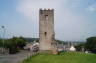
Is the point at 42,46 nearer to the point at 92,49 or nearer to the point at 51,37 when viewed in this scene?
the point at 51,37

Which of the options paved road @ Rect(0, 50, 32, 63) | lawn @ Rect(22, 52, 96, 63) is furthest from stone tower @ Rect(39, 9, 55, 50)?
lawn @ Rect(22, 52, 96, 63)

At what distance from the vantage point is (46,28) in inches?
1677

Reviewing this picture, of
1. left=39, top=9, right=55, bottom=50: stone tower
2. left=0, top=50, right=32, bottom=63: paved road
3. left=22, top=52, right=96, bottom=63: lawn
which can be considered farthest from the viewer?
left=39, top=9, right=55, bottom=50: stone tower

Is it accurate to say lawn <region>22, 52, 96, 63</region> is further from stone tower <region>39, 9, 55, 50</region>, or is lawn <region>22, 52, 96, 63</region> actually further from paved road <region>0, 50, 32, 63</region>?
stone tower <region>39, 9, 55, 50</region>

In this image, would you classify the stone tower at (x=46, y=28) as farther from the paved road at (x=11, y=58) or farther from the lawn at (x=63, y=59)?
the lawn at (x=63, y=59)

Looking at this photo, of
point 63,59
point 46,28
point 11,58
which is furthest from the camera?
point 46,28

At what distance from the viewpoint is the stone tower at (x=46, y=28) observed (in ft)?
139

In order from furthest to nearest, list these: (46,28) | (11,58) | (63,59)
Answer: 1. (46,28)
2. (11,58)
3. (63,59)

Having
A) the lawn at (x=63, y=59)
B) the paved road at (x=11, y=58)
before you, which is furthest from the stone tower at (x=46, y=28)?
the lawn at (x=63, y=59)

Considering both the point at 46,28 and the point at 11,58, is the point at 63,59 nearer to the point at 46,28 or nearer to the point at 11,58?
the point at 11,58

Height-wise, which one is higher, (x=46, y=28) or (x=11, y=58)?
(x=46, y=28)

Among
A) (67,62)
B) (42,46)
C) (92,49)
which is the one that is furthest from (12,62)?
(92,49)

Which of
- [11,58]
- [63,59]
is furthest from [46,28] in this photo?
[63,59]

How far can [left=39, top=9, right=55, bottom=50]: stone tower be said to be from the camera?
42406mm
